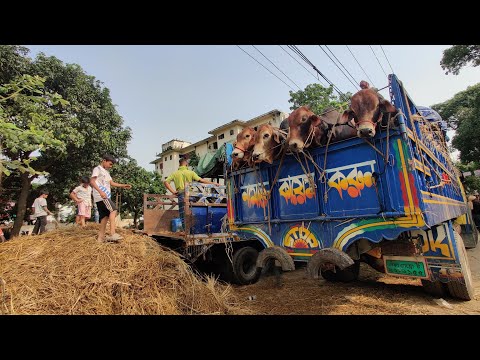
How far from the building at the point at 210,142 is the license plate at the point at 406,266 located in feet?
53.2

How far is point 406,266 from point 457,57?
710 inches

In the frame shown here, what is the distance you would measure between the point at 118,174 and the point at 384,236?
48.1 ft

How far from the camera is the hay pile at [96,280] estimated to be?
2.93m

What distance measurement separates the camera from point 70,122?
10.9 meters

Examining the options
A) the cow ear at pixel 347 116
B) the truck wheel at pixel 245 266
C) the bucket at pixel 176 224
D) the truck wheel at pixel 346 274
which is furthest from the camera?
the bucket at pixel 176 224

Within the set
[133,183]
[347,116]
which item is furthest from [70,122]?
[347,116]

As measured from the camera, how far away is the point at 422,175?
12.5 feet

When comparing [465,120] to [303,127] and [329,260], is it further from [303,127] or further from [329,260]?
[329,260]

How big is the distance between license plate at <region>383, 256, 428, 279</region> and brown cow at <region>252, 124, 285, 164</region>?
7.01 feet

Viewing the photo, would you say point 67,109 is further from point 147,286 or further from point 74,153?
point 147,286

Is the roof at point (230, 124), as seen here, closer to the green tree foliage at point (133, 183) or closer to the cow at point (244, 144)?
the green tree foliage at point (133, 183)

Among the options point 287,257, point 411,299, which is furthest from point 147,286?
point 411,299

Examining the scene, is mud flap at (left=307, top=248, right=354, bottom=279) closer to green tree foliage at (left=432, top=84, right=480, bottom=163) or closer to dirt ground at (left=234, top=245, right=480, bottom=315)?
dirt ground at (left=234, top=245, right=480, bottom=315)

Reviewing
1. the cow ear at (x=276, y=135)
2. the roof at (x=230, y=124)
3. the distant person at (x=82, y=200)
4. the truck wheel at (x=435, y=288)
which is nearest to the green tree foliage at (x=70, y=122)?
the distant person at (x=82, y=200)
